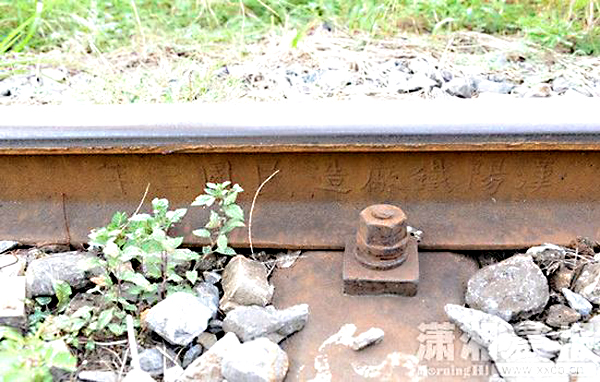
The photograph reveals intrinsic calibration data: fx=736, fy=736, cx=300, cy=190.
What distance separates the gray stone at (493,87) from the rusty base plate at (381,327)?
83cm

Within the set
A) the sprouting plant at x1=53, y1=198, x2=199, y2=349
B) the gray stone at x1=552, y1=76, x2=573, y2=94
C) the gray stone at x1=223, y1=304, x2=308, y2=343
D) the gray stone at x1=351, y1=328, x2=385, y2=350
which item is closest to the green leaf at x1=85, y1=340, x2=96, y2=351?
the sprouting plant at x1=53, y1=198, x2=199, y2=349

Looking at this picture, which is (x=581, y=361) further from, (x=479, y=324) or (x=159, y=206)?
(x=159, y=206)

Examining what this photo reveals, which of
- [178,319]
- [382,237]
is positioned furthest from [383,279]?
[178,319]

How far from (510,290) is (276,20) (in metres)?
2.37

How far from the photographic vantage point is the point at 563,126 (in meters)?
2.30

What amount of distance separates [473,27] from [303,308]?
2.11 meters

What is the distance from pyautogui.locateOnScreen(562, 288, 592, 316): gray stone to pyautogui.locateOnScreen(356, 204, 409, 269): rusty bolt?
512 millimetres

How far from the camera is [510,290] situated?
2.19 m

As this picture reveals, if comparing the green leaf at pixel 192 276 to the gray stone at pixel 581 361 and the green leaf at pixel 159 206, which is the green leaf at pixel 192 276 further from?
the gray stone at pixel 581 361

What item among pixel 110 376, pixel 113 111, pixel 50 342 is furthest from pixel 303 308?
pixel 113 111

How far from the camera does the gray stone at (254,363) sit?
193 cm

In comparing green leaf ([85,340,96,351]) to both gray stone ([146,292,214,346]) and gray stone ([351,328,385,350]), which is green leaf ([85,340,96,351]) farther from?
gray stone ([351,328,385,350])

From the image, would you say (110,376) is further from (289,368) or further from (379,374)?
(379,374)

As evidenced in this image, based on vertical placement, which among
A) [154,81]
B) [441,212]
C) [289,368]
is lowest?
[289,368]
